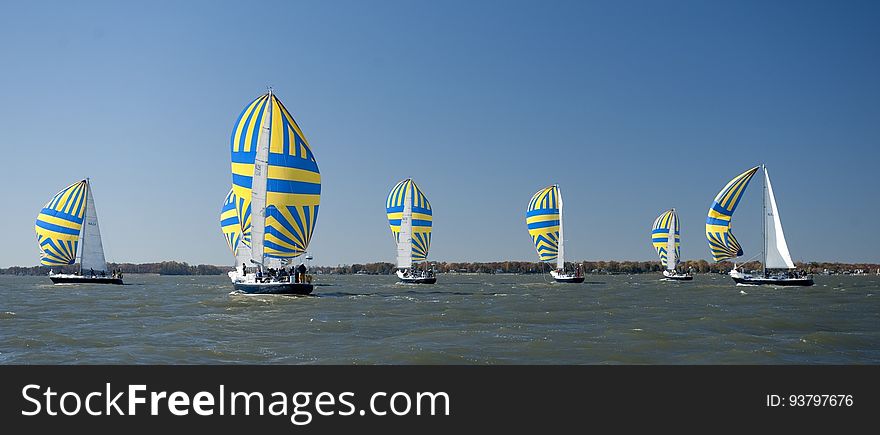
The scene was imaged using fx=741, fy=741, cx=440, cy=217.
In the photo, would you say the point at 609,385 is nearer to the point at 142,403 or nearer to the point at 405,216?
the point at 142,403

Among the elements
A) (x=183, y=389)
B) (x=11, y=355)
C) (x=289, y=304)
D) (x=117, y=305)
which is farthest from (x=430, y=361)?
(x=117, y=305)

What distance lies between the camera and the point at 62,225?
195ft

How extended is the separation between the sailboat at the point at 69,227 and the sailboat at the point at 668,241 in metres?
55.7

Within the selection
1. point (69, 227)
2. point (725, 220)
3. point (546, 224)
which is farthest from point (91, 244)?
point (725, 220)

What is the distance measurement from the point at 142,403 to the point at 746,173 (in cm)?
6016

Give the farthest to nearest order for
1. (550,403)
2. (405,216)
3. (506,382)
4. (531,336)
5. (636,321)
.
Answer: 1. (405,216)
2. (636,321)
3. (531,336)
4. (506,382)
5. (550,403)

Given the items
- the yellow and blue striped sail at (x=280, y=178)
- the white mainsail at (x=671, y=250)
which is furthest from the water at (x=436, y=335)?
the white mainsail at (x=671, y=250)

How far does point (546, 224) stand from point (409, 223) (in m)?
13.2

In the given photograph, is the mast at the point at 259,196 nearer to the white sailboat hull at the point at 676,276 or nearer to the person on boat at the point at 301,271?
the person on boat at the point at 301,271

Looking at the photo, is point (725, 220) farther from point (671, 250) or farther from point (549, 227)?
point (671, 250)

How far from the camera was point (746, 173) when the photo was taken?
61.1 meters

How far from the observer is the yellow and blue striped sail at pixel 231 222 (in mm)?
59706

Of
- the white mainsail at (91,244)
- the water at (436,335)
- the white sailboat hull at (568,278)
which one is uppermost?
the white mainsail at (91,244)

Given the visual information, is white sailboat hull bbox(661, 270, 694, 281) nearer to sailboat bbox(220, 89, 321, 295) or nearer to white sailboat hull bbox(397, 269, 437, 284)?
white sailboat hull bbox(397, 269, 437, 284)
